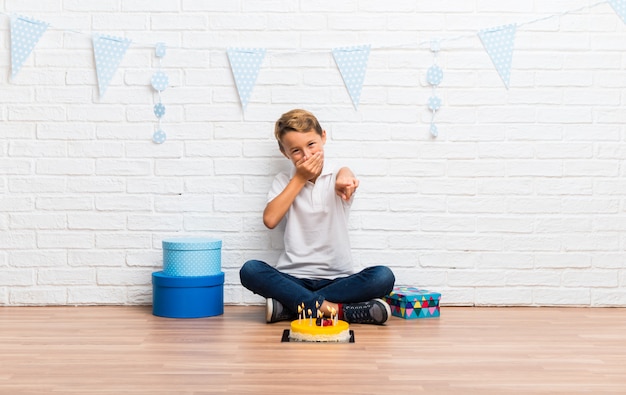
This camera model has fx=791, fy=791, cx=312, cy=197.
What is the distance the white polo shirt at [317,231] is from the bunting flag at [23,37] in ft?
3.38

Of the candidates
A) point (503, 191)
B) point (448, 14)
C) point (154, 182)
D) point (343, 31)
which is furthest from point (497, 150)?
point (154, 182)

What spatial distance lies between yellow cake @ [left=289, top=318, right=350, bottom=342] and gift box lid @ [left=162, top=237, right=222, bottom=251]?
0.58 m

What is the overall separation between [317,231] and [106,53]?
1.02m

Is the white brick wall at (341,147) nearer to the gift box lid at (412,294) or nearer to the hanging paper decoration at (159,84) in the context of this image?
the hanging paper decoration at (159,84)

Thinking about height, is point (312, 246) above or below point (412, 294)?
above

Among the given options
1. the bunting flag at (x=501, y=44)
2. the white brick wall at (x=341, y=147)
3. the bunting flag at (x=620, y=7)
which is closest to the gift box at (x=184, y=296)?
the white brick wall at (x=341, y=147)

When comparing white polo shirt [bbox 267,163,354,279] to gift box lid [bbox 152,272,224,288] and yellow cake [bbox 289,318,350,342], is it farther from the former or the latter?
yellow cake [bbox 289,318,350,342]

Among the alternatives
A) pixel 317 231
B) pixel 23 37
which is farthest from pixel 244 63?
pixel 23 37

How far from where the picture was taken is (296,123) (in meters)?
2.75

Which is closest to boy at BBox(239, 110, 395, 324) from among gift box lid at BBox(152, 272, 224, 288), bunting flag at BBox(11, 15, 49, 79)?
gift box lid at BBox(152, 272, 224, 288)

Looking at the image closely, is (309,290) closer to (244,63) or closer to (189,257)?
(189,257)

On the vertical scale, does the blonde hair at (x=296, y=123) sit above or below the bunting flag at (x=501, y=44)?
below

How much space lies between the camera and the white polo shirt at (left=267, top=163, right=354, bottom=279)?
9.25 feet

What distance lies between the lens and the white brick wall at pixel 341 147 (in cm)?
293
